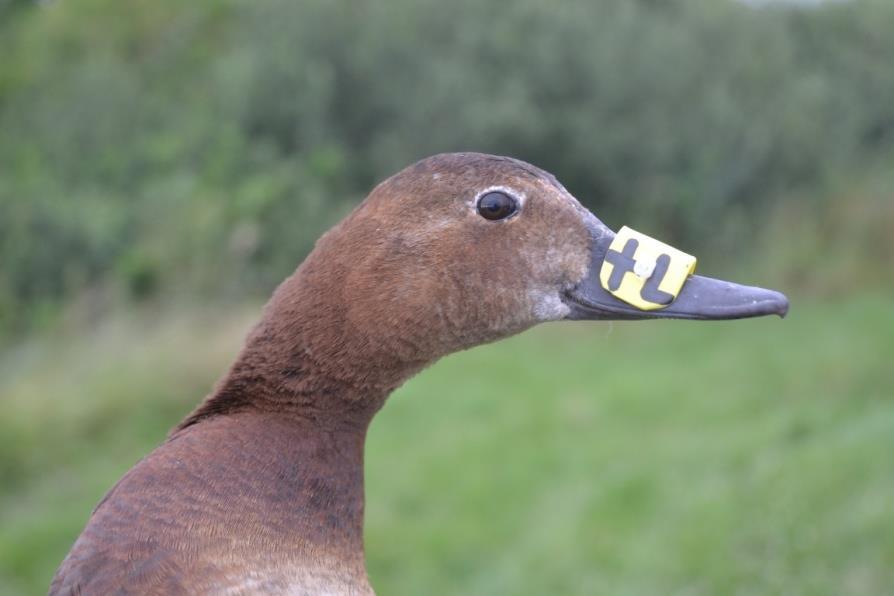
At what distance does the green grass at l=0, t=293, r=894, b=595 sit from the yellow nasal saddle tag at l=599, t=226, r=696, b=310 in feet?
9.71

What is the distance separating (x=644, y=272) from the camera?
79.7 inches

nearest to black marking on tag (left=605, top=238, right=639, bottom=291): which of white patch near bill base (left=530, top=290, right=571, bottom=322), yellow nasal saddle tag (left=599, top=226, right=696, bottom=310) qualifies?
yellow nasal saddle tag (left=599, top=226, right=696, bottom=310)

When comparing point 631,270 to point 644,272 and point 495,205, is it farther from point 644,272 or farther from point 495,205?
point 495,205

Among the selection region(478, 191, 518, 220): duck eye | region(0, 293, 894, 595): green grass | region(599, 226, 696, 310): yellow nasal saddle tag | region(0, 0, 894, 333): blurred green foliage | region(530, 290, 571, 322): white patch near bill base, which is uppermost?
region(0, 0, 894, 333): blurred green foliage

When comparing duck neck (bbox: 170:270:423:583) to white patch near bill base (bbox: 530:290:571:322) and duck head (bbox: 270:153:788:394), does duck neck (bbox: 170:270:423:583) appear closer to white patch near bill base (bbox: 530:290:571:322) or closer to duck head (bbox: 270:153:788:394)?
duck head (bbox: 270:153:788:394)

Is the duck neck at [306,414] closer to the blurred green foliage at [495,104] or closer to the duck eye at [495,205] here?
the duck eye at [495,205]

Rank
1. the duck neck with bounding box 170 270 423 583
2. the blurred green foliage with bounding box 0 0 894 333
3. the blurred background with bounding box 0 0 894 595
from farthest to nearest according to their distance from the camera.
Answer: the blurred green foliage with bounding box 0 0 894 333 < the blurred background with bounding box 0 0 894 595 < the duck neck with bounding box 170 270 423 583

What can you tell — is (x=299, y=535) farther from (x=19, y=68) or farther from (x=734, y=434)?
(x=19, y=68)

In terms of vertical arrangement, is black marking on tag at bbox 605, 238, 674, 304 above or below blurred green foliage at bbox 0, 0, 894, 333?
below

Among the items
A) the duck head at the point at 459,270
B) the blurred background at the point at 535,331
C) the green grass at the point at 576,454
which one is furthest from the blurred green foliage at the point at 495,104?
the duck head at the point at 459,270

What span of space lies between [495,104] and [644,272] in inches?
307

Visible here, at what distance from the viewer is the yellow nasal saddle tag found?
6.61ft

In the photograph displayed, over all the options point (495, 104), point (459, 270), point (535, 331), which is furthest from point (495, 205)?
point (495, 104)

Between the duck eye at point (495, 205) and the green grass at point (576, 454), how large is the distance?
3.10 meters
